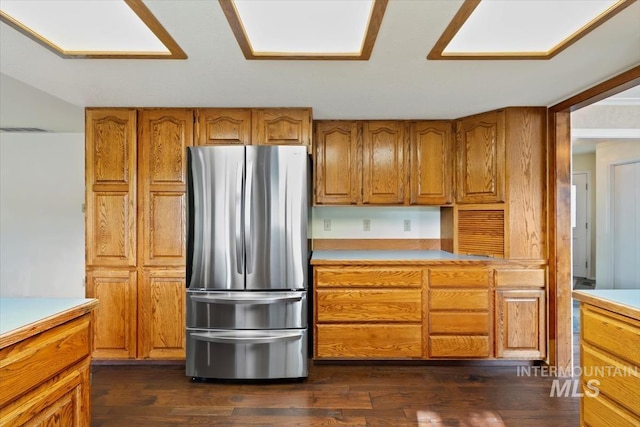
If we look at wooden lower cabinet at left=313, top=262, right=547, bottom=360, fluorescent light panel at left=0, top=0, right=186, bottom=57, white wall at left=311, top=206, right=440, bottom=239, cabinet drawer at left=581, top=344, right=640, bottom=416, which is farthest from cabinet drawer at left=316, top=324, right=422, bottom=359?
fluorescent light panel at left=0, top=0, right=186, bottom=57

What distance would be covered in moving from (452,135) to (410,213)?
0.82 m

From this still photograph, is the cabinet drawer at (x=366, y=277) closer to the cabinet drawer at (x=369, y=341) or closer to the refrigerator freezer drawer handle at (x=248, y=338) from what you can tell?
the cabinet drawer at (x=369, y=341)

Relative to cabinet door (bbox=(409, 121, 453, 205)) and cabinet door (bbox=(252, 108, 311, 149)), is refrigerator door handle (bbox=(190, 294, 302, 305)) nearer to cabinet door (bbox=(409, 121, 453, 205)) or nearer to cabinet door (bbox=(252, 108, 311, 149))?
cabinet door (bbox=(252, 108, 311, 149))

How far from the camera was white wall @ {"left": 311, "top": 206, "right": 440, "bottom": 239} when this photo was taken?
11.2ft

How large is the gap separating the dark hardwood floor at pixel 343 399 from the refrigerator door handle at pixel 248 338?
1.07 feet

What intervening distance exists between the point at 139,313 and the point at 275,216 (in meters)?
1.36

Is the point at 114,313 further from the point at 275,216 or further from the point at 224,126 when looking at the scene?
the point at 224,126

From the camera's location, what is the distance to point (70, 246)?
4.14m

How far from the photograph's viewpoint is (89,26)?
5.56 ft

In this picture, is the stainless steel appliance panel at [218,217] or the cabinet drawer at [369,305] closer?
the stainless steel appliance panel at [218,217]

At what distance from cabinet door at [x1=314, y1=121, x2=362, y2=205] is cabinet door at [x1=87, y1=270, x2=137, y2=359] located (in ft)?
5.59

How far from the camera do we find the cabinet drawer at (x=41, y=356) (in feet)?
3.79

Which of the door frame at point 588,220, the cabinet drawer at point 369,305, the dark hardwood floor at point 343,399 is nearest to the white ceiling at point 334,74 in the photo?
the cabinet drawer at point 369,305
